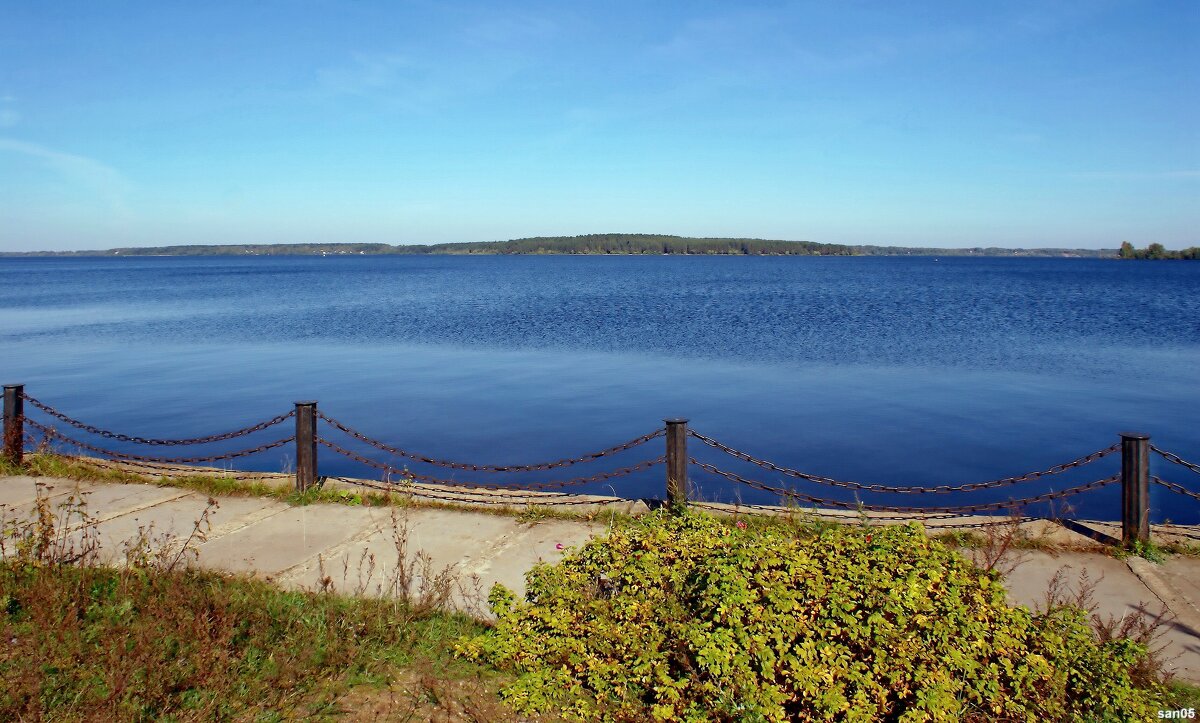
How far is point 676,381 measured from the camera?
25000mm

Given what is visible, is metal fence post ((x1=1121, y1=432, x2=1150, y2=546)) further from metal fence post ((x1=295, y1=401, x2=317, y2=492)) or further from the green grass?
metal fence post ((x1=295, y1=401, x2=317, y2=492))

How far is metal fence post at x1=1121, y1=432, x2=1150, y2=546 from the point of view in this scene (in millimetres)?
8125

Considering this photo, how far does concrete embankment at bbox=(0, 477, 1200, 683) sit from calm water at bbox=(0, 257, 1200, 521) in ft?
11.1

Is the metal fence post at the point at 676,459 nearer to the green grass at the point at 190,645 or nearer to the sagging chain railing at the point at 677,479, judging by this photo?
the sagging chain railing at the point at 677,479

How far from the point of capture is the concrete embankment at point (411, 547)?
6.93m

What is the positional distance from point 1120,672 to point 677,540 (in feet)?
8.67

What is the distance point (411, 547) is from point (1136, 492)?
7302mm

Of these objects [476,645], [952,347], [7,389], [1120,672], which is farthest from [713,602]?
[952,347]

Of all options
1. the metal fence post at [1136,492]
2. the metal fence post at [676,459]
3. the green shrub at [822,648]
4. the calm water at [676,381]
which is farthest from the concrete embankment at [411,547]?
the calm water at [676,381]

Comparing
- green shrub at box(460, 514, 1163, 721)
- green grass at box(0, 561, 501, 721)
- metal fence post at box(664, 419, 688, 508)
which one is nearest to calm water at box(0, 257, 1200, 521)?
metal fence post at box(664, 419, 688, 508)

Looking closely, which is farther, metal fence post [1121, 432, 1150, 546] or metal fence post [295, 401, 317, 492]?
metal fence post [295, 401, 317, 492]

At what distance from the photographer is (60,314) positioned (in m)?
50.2

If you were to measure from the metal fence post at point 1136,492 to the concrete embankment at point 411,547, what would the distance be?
13.8 inches

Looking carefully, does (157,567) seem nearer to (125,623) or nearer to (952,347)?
(125,623)
